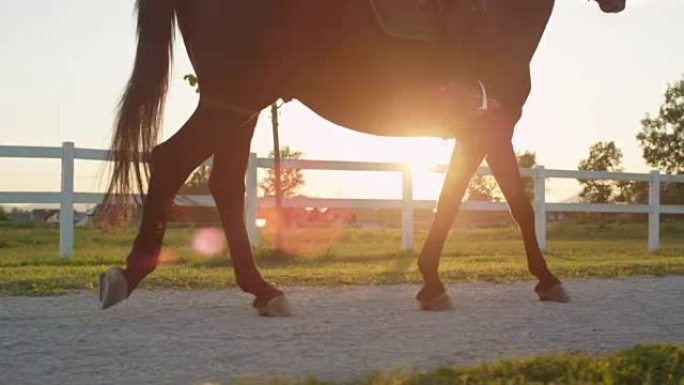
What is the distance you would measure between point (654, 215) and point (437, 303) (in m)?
13.5

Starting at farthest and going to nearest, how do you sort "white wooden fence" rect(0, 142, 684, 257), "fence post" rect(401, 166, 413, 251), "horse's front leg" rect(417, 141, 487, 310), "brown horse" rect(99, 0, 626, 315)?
"fence post" rect(401, 166, 413, 251) → "white wooden fence" rect(0, 142, 684, 257) → "horse's front leg" rect(417, 141, 487, 310) → "brown horse" rect(99, 0, 626, 315)

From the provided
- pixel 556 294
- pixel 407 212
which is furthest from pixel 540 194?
pixel 556 294

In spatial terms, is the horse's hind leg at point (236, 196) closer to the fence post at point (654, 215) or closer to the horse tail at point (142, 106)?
the horse tail at point (142, 106)

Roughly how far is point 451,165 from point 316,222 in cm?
2175

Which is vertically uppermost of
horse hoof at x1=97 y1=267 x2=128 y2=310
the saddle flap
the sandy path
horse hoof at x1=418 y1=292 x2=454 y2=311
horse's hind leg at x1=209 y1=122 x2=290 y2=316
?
the saddle flap

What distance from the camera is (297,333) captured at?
4.17 m

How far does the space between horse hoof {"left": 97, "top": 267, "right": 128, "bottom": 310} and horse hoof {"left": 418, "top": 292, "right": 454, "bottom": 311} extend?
73.2 inches

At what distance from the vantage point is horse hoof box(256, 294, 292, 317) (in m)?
4.79

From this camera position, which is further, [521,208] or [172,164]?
[521,208]

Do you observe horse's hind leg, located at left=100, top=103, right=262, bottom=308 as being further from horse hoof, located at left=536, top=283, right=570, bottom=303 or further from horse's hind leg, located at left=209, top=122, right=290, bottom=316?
horse hoof, located at left=536, top=283, right=570, bottom=303

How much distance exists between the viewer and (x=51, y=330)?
4.16 meters

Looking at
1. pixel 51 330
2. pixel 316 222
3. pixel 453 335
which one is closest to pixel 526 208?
pixel 453 335

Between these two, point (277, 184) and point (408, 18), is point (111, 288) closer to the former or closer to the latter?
point (408, 18)

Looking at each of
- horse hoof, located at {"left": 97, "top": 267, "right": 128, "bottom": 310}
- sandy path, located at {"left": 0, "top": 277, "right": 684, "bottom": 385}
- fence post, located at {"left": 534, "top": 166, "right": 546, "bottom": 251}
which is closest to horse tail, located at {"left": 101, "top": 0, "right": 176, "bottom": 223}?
horse hoof, located at {"left": 97, "top": 267, "right": 128, "bottom": 310}
